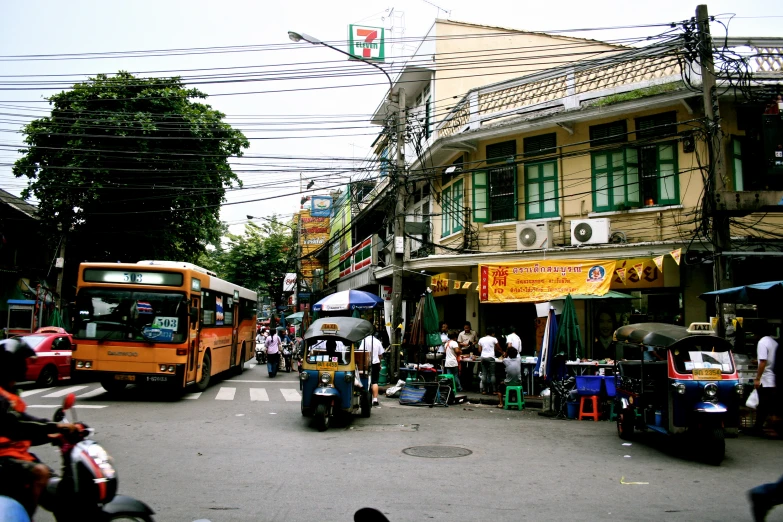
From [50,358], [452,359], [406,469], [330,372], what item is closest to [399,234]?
[452,359]

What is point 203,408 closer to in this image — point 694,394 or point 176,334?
point 176,334

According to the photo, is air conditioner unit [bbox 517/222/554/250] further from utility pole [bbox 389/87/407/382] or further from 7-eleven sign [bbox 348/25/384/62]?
7-eleven sign [bbox 348/25/384/62]

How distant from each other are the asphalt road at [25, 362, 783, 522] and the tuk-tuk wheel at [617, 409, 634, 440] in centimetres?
18

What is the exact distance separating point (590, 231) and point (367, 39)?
13.1 metres

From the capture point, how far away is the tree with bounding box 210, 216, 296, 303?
4659 cm

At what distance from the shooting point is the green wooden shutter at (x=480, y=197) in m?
19.6

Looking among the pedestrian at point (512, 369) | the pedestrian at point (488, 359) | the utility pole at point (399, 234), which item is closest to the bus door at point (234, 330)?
the utility pole at point (399, 234)

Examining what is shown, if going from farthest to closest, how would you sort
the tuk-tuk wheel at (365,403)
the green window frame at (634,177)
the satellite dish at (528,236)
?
the satellite dish at (528,236)
the green window frame at (634,177)
the tuk-tuk wheel at (365,403)

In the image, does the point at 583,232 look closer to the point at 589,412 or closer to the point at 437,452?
the point at 589,412

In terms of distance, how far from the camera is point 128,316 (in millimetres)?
14367

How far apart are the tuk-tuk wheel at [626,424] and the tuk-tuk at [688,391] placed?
2cm

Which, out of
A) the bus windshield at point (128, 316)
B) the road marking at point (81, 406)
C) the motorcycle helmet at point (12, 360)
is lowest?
the road marking at point (81, 406)

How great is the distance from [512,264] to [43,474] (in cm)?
1411

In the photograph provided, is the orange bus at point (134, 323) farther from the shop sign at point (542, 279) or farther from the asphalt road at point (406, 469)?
the shop sign at point (542, 279)
